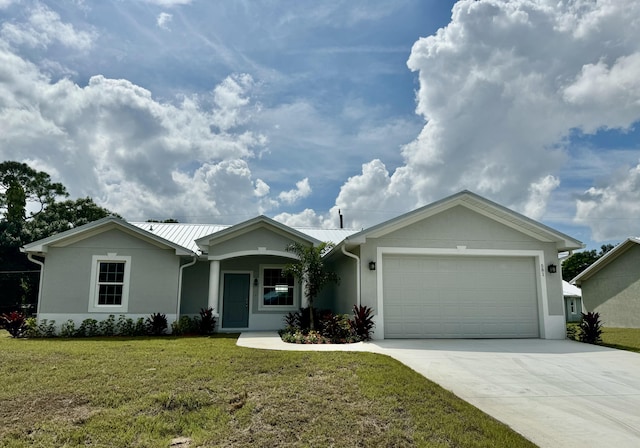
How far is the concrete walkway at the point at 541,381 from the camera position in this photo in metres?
4.68

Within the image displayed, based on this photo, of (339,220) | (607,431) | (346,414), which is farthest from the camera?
(339,220)

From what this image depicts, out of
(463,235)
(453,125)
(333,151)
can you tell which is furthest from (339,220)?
(463,235)

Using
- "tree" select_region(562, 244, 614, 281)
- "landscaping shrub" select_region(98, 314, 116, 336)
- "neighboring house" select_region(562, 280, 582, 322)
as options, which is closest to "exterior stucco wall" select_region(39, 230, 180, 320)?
"landscaping shrub" select_region(98, 314, 116, 336)

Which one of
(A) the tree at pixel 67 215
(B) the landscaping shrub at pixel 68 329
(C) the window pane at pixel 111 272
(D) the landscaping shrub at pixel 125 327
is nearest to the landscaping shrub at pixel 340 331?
(D) the landscaping shrub at pixel 125 327

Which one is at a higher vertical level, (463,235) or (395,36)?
(395,36)

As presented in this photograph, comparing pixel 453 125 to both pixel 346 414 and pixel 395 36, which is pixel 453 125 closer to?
pixel 395 36

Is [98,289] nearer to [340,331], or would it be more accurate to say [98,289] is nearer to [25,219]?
[340,331]

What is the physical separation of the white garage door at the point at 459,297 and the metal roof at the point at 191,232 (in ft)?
22.5

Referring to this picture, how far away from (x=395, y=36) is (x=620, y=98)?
23.5 feet

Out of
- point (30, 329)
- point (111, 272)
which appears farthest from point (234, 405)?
point (30, 329)

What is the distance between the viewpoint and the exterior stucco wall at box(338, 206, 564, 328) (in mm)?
12234

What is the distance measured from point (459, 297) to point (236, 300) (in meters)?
8.06

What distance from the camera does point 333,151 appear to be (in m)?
16.9

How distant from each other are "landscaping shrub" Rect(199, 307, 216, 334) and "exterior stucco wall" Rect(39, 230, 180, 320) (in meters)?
1.03
